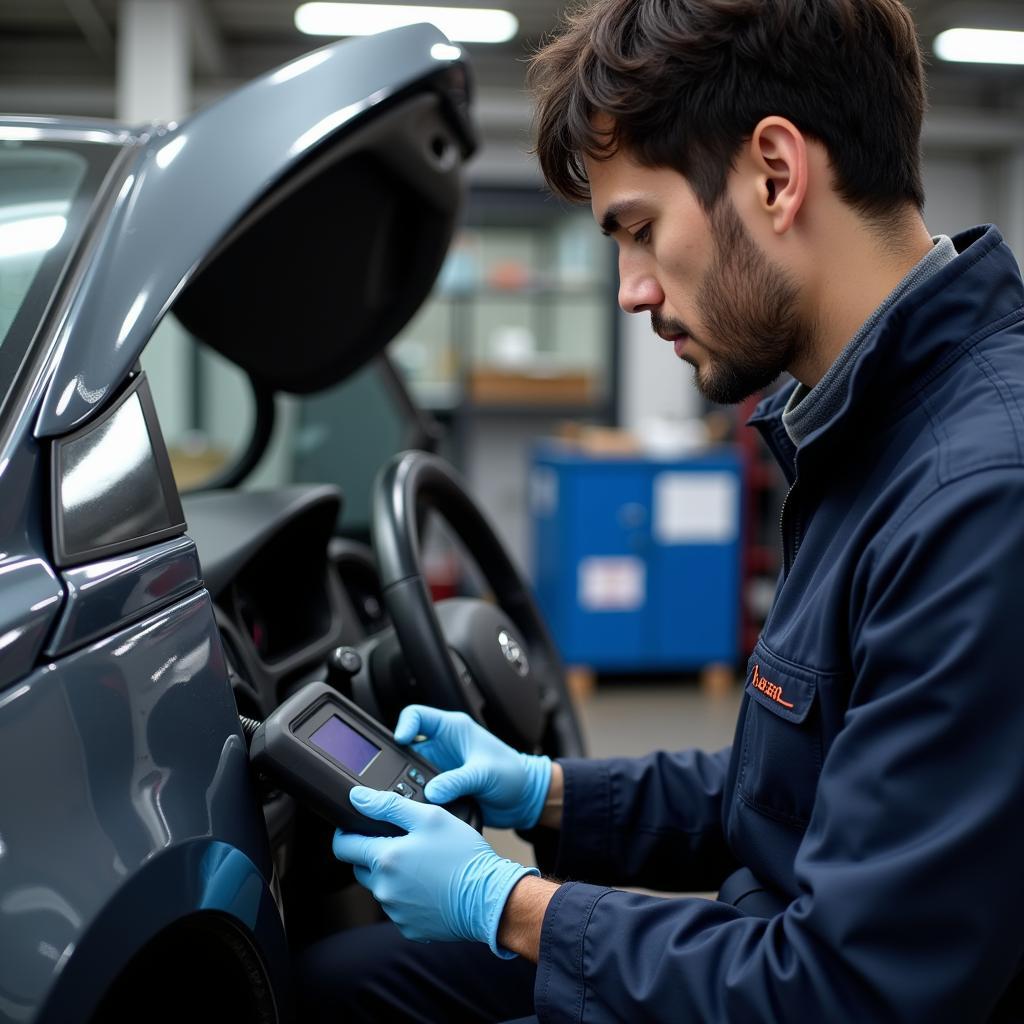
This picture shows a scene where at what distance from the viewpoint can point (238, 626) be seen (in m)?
1.03

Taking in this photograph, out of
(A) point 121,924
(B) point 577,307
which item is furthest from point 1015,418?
(B) point 577,307

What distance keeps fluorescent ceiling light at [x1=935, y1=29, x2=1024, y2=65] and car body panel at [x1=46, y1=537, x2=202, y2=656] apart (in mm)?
5827

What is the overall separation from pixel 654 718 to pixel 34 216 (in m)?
3.42

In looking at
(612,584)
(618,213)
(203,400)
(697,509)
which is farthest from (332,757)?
(697,509)

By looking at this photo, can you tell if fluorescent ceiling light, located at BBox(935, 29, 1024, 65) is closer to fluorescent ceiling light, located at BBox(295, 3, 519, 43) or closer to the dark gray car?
fluorescent ceiling light, located at BBox(295, 3, 519, 43)

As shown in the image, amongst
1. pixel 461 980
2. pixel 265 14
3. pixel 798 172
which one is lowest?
pixel 461 980

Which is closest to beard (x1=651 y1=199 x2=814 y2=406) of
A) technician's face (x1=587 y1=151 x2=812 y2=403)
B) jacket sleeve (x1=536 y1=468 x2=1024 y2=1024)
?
technician's face (x1=587 y1=151 x2=812 y2=403)

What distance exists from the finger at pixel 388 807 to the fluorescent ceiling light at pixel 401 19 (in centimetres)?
493

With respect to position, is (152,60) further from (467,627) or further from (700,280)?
(700,280)

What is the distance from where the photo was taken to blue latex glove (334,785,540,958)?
2.71 feet

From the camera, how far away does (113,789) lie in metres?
0.63

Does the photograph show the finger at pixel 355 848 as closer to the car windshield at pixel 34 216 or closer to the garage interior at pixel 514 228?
the car windshield at pixel 34 216

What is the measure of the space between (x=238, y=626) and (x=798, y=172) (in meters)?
0.63

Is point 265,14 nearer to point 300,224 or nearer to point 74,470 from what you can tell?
point 300,224
